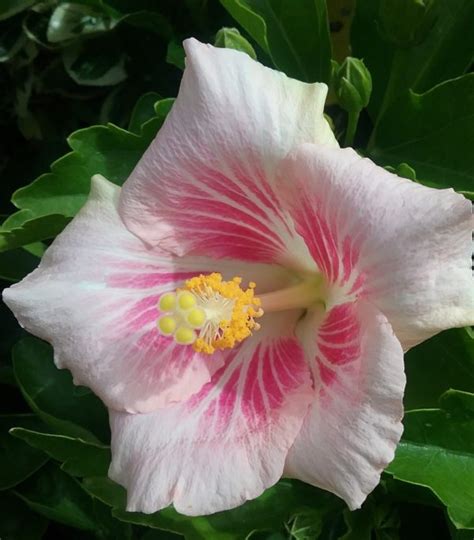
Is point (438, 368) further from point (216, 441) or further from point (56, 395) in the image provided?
point (56, 395)

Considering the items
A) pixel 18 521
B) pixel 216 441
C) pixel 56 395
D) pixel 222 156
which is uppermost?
pixel 222 156

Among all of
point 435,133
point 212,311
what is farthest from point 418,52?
point 212,311

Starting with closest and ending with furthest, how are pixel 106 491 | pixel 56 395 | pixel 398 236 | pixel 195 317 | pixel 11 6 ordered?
pixel 398 236
pixel 195 317
pixel 106 491
pixel 56 395
pixel 11 6

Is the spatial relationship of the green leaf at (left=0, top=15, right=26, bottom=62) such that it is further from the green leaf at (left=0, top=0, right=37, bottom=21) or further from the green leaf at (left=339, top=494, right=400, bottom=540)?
the green leaf at (left=339, top=494, right=400, bottom=540)

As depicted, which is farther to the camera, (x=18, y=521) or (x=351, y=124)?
(x=18, y=521)

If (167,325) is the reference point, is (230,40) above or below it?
above

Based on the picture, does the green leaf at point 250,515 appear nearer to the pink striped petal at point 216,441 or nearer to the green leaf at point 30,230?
the pink striped petal at point 216,441

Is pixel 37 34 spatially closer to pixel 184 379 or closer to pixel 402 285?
pixel 184 379
